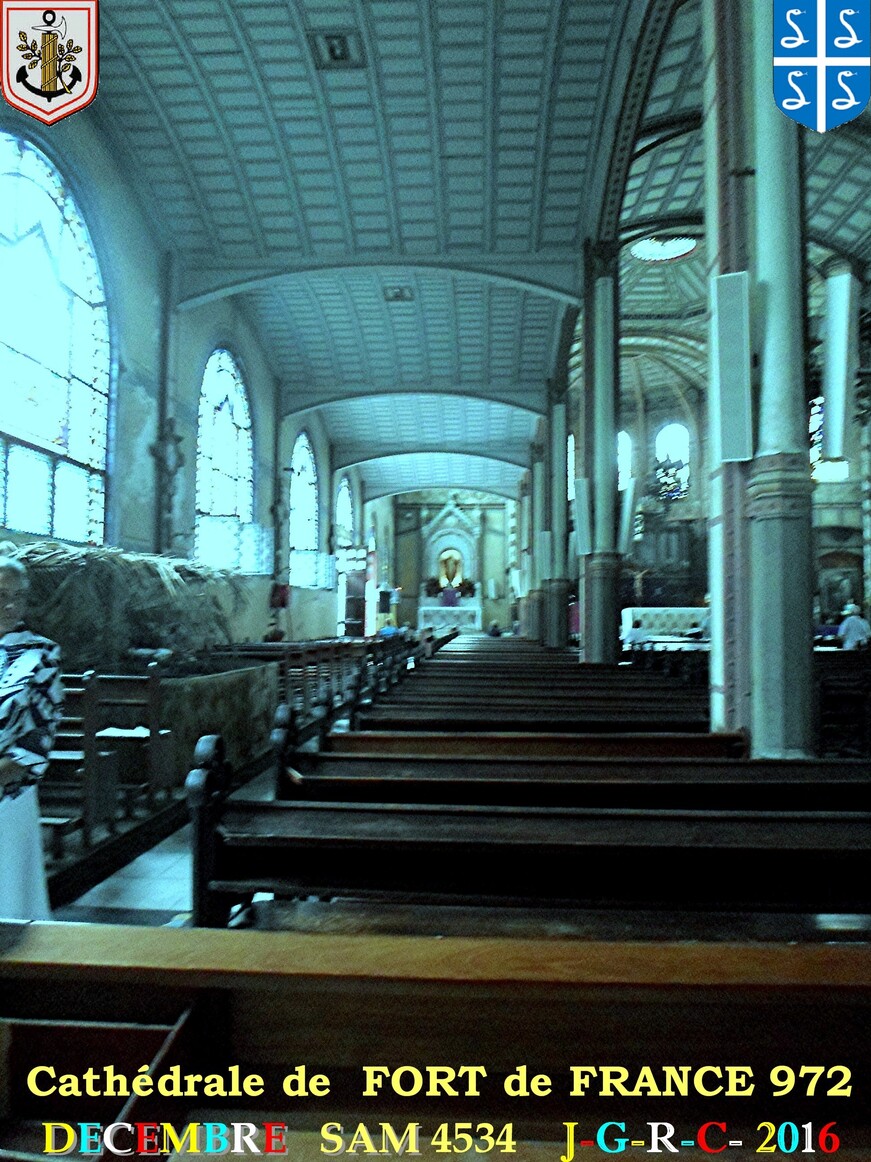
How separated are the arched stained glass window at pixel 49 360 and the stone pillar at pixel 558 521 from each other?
8.35 meters

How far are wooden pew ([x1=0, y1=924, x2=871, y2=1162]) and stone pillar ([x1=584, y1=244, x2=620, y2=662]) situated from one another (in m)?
9.20

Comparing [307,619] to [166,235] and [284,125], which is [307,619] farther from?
[284,125]

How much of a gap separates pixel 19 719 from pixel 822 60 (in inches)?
189

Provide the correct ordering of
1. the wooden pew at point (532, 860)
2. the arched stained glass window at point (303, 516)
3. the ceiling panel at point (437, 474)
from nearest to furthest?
the wooden pew at point (532, 860) → the arched stained glass window at point (303, 516) → the ceiling panel at point (437, 474)

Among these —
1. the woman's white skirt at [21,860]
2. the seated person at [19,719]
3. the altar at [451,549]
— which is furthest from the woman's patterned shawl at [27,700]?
the altar at [451,549]

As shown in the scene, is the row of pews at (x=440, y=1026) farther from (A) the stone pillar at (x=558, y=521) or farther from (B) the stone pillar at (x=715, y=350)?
(A) the stone pillar at (x=558, y=521)

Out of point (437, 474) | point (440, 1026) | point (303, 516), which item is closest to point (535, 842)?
point (440, 1026)

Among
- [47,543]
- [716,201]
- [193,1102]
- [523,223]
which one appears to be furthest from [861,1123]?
[523,223]

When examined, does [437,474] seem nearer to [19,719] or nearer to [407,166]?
[407,166]

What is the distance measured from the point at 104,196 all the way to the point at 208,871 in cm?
980

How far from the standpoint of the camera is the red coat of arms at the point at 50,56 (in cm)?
561

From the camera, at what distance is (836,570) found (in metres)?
21.5

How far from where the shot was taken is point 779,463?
4285 millimetres

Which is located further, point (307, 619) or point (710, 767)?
point (307, 619)
